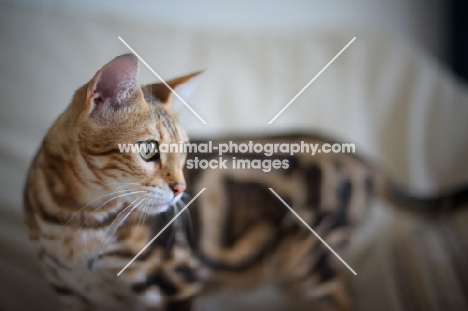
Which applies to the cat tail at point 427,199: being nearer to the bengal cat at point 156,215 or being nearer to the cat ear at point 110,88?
the bengal cat at point 156,215

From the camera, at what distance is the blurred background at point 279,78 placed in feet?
1.43

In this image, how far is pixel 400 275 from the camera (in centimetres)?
51

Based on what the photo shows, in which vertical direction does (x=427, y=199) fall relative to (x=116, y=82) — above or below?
below

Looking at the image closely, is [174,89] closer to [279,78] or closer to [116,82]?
[116,82]

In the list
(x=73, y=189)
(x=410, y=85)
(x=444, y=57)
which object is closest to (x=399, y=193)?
(x=410, y=85)

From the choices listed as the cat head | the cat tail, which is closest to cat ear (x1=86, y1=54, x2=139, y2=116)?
the cat head

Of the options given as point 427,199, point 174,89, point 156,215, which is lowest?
point 427,199

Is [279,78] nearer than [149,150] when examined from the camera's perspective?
No

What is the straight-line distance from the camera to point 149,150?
0.37 m

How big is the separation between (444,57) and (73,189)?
67 centimetres

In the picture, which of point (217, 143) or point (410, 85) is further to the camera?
point (410, 85)

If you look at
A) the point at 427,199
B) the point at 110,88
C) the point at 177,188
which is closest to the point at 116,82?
the point at 110,88

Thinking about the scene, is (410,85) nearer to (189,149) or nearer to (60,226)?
(189,149)

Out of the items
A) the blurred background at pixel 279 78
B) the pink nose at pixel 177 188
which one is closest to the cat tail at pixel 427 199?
the blurred background at pixel 279 78
